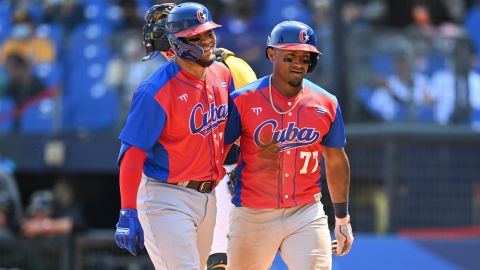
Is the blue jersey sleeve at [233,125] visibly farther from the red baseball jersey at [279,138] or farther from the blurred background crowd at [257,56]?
the blurred background crowd at [257,56]

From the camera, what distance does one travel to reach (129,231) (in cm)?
543

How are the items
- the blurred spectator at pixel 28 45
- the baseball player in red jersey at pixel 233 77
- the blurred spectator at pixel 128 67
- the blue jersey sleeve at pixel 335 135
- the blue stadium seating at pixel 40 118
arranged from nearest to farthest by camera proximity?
the blue jersey sleeve at pixel 335 135 < the baseball player in red jersey at pixel 233 77 < the blurred spectator at pixel 128 67 < the blue stadium seating at pixel 40 118 < the blurred spectator at pixel 28 45

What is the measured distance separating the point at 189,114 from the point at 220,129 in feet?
0.85

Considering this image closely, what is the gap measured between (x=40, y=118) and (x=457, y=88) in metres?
4.96

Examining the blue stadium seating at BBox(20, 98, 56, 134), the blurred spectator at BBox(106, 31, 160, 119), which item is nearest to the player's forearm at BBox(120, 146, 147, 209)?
the blurred spectator at BBox(106, 31, 160, 119)

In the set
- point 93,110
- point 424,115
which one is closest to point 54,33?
Answer: point 93,110

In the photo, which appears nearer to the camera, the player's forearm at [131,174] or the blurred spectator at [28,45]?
the player's forearm at [131,174]

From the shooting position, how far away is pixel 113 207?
13.7 metres

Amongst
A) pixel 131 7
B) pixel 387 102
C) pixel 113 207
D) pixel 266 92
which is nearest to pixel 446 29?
pixel 387 102

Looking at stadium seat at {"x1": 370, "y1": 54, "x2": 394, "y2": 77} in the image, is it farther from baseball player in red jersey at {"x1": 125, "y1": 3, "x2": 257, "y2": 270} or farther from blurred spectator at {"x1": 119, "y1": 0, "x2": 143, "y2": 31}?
baseball player in red jersey at {"x1": 125, "y1": 3, "x2": 257, "y2": 270}

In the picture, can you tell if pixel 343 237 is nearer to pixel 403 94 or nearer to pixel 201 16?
pixel 201 16

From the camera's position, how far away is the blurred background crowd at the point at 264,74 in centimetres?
1030

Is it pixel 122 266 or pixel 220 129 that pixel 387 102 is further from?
pixel 220 129

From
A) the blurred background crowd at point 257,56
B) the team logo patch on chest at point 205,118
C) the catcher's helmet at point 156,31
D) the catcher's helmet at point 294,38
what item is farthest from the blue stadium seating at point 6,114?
the catcher's helmet at point 294,38
